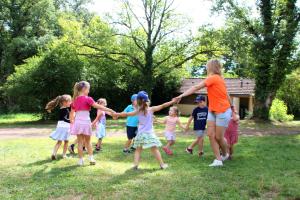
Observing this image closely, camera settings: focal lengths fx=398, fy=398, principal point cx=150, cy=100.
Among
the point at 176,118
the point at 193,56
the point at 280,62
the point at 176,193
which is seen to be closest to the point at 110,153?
the point at 176,118

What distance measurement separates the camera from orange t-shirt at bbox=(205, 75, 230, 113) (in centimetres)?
760

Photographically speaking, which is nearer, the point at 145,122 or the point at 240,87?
the point at 145,122

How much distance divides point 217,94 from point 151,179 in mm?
2207

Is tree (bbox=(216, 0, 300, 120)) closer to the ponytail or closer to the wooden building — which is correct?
the wooden building

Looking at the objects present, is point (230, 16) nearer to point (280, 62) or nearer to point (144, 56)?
point (280, 62)

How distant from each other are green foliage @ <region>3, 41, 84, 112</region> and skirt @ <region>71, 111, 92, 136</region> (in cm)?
1845

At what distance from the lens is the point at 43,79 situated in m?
26.1

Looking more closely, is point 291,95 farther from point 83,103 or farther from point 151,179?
point 151,179

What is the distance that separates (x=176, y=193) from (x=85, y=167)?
263 cm

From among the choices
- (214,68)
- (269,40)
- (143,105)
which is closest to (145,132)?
(143,105)

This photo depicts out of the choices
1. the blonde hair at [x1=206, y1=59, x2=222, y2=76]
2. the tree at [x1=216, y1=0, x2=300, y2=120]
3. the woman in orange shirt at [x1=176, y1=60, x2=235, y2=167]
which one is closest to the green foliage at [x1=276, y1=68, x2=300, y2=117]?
the tree at [x1=216, y1=0, x2=300, y2=120]

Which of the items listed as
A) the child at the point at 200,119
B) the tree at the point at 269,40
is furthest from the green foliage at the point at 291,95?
the child at the point at 200,119

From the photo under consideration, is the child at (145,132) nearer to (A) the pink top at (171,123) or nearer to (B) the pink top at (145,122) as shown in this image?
(B) the pink top at (145,122)

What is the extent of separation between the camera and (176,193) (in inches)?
221
